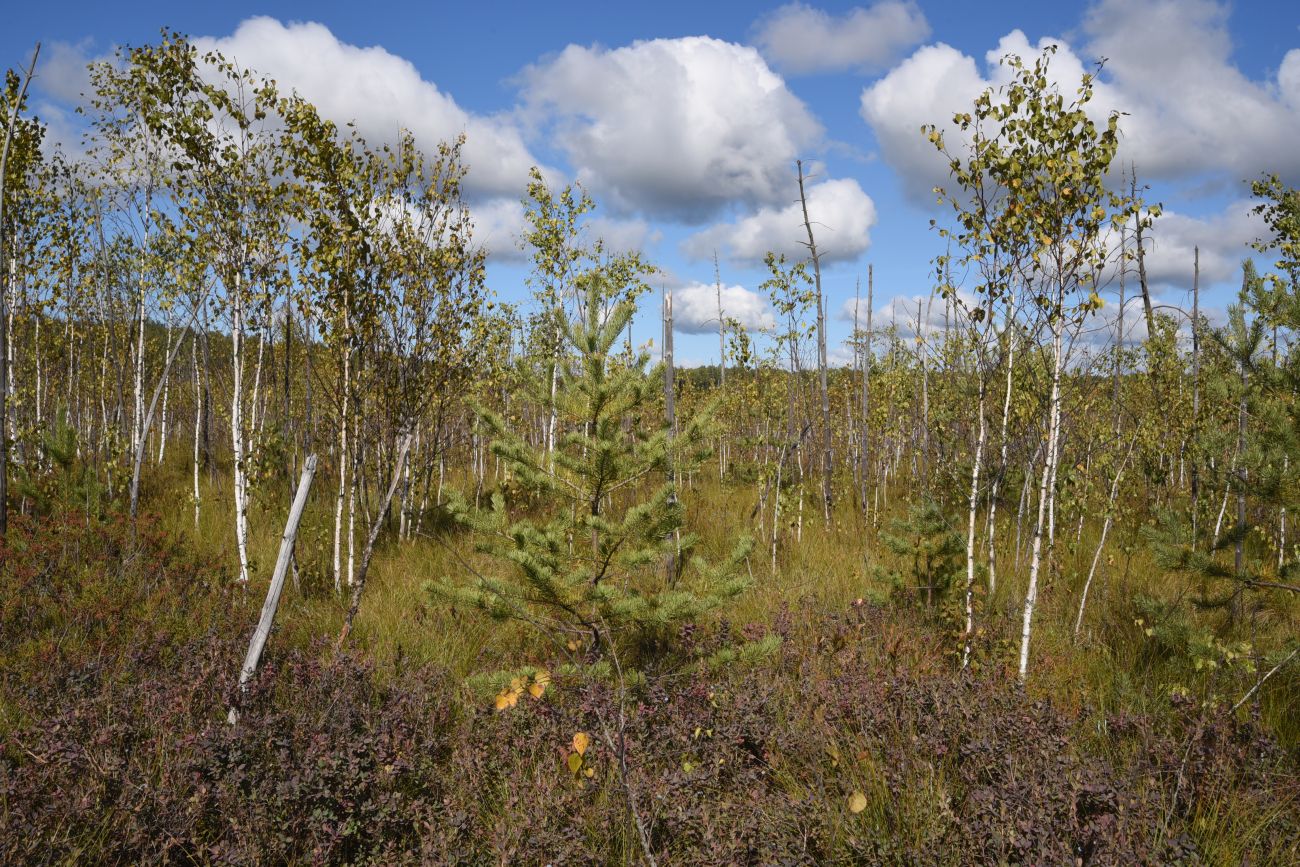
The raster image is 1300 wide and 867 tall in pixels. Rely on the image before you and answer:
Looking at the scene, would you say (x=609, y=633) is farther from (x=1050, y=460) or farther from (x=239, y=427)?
(x=239, y=427)

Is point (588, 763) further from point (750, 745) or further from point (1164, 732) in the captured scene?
point (1164, 732)

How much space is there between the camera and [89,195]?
10539 millimetres

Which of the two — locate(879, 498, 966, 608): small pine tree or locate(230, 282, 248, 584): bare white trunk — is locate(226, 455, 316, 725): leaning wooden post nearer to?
locate(230, 282, 248, 584): bare white trunk

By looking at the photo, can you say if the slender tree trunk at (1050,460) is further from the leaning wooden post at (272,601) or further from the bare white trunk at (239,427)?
the bare white trunk at (239,427)

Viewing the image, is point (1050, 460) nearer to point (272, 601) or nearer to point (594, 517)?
point (594, 517)

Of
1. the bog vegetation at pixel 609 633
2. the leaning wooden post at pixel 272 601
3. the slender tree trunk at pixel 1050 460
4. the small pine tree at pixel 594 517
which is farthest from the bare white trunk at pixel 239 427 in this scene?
the slender tree trunk at pixel 1050 460

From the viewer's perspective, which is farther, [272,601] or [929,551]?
[929,551]

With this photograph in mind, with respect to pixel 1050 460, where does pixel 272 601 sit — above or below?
below

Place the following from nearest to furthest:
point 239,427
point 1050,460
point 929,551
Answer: point 1050,460
point 929,551
point 239,427

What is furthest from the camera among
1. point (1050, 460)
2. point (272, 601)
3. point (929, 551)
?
point (929, 551)

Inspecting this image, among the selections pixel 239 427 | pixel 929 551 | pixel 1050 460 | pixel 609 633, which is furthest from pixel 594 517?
pixel 239 427

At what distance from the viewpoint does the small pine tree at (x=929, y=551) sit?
5.79m

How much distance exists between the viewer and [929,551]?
601cm

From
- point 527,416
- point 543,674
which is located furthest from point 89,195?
point 543,674
